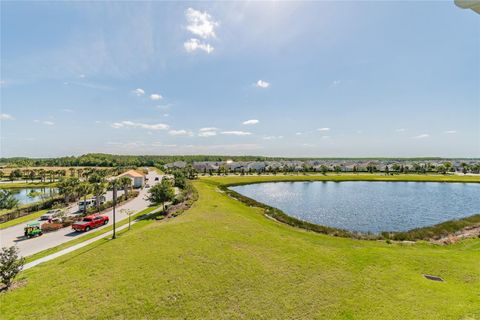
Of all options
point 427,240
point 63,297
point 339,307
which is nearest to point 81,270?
point 63,297

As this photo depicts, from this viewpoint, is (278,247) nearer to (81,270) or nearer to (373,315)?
(373,315)

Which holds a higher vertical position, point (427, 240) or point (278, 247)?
point (278, 247)

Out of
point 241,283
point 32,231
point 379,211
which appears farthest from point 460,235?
point 32,231

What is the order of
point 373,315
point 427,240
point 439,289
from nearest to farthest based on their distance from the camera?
1. point 373,315
2. point 439,289
3. point 427,240

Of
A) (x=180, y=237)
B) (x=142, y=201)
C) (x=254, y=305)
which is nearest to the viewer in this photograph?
(x=254, y=305)

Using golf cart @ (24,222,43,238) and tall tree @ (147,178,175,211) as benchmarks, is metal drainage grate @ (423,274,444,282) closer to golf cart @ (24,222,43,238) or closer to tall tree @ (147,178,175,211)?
tall tree @ (147,178,175,211)

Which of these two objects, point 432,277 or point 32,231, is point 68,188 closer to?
point 32,231

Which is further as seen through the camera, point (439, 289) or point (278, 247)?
point (278, 247)
